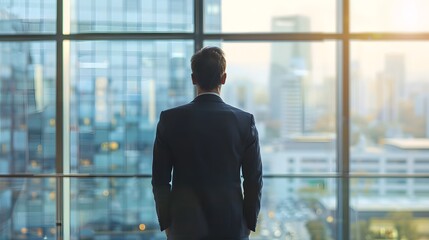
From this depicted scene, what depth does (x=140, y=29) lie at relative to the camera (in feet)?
13.8

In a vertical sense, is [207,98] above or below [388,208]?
above

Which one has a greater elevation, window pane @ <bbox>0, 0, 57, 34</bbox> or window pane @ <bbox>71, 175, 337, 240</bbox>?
window pane @ <bbox>0, 0, 57, 34</bbox>

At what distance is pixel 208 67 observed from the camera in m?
1.82

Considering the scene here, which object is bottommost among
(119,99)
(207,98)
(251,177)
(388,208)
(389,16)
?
(388,208)

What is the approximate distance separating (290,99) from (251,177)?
2.48m

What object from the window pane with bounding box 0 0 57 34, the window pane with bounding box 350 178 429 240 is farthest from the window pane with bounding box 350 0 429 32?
the window pane with bounding box 0 0 57 34

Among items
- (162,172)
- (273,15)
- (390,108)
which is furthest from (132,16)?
Answer: (162,172)

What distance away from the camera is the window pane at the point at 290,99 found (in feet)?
13.9

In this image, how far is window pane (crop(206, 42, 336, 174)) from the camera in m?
4.22

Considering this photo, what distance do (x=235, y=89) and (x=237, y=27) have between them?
50 cm

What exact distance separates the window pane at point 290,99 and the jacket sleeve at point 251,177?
2381mm

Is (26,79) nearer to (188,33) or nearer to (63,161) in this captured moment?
(63,161)

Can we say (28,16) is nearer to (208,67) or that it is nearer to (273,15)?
(273,15)

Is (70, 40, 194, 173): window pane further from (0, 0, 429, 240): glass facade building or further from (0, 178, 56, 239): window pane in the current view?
(0, 178, 56, 239): window pane
